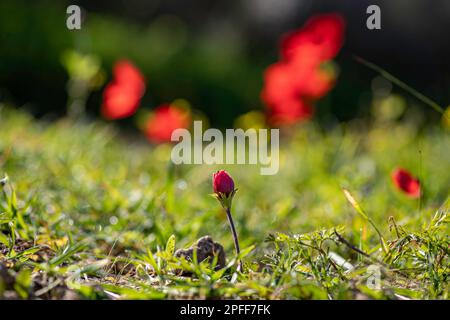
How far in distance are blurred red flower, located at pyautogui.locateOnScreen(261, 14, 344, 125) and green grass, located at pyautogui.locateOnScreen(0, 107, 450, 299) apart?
0.19m

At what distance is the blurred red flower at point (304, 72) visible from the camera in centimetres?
373

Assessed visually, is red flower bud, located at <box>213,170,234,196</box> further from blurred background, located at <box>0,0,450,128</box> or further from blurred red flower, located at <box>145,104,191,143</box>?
blurred background, located at <box>0,0,450,128</box>

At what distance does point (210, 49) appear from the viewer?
8.09 m

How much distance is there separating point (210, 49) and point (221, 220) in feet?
19.1

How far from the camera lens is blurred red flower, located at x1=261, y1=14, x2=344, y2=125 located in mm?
3732

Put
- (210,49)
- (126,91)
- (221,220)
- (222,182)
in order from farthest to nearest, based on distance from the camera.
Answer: (210,49) → (126,91) → (221,220) → (222,182)

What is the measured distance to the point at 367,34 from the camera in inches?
352

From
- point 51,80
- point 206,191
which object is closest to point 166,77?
point 51,80

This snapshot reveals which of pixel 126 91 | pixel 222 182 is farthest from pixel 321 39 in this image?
pixel 222 182

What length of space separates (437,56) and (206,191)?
261 inches

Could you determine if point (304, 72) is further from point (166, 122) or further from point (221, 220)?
point (221, 220)

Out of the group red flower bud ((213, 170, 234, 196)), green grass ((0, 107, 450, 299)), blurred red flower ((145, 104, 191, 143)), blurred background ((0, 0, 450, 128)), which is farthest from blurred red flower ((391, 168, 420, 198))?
blurred background ((0, 0, 450, 128))

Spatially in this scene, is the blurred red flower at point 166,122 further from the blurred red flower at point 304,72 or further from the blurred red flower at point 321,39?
the blurred red flower at point 321,39
